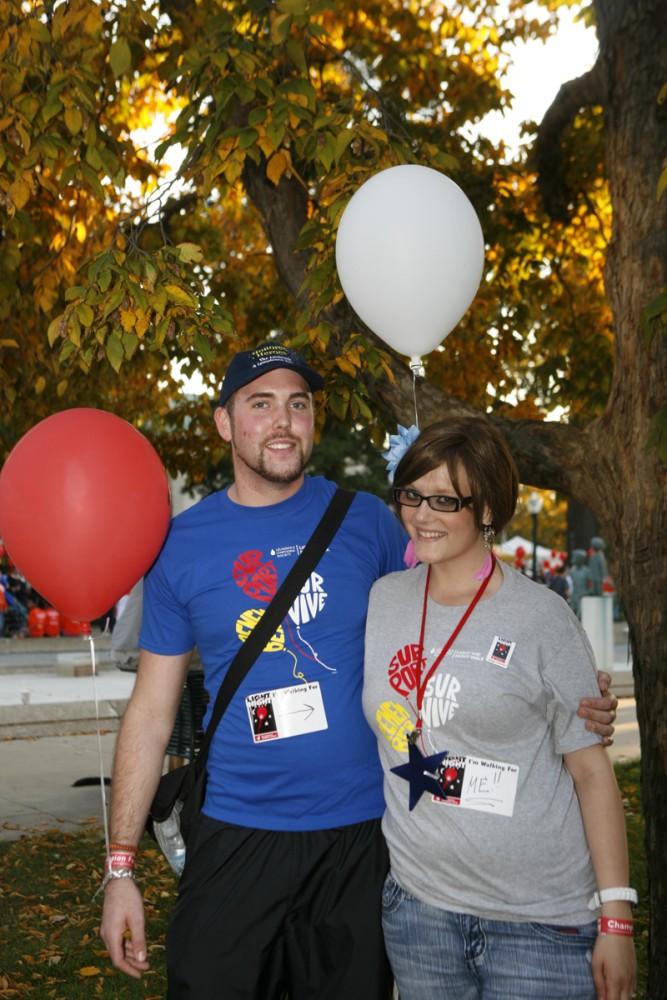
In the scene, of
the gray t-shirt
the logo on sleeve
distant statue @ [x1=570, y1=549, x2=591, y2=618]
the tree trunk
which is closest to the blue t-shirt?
the gray t-shirt

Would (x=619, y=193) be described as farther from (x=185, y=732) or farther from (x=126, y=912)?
(x=185, y=732)

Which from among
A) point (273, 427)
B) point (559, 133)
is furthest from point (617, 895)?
point (559, 133)

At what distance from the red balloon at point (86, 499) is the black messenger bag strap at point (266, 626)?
40 cm

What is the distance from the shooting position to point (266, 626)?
116 inches

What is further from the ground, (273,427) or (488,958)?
(273,427)

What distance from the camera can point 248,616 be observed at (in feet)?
9.87

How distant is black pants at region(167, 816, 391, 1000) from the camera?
2.86 meters

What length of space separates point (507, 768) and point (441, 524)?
20.6 inches

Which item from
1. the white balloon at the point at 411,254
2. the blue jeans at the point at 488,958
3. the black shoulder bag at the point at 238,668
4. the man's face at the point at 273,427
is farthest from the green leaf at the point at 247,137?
the blue jeans at the point at 488,958

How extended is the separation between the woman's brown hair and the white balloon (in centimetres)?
134

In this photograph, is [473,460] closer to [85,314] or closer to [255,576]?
[255,576]

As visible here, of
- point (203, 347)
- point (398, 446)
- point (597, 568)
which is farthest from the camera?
point (597, 568)

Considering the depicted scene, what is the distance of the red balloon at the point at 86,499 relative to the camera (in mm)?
3072

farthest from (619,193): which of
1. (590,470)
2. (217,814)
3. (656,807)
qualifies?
(217,814)
